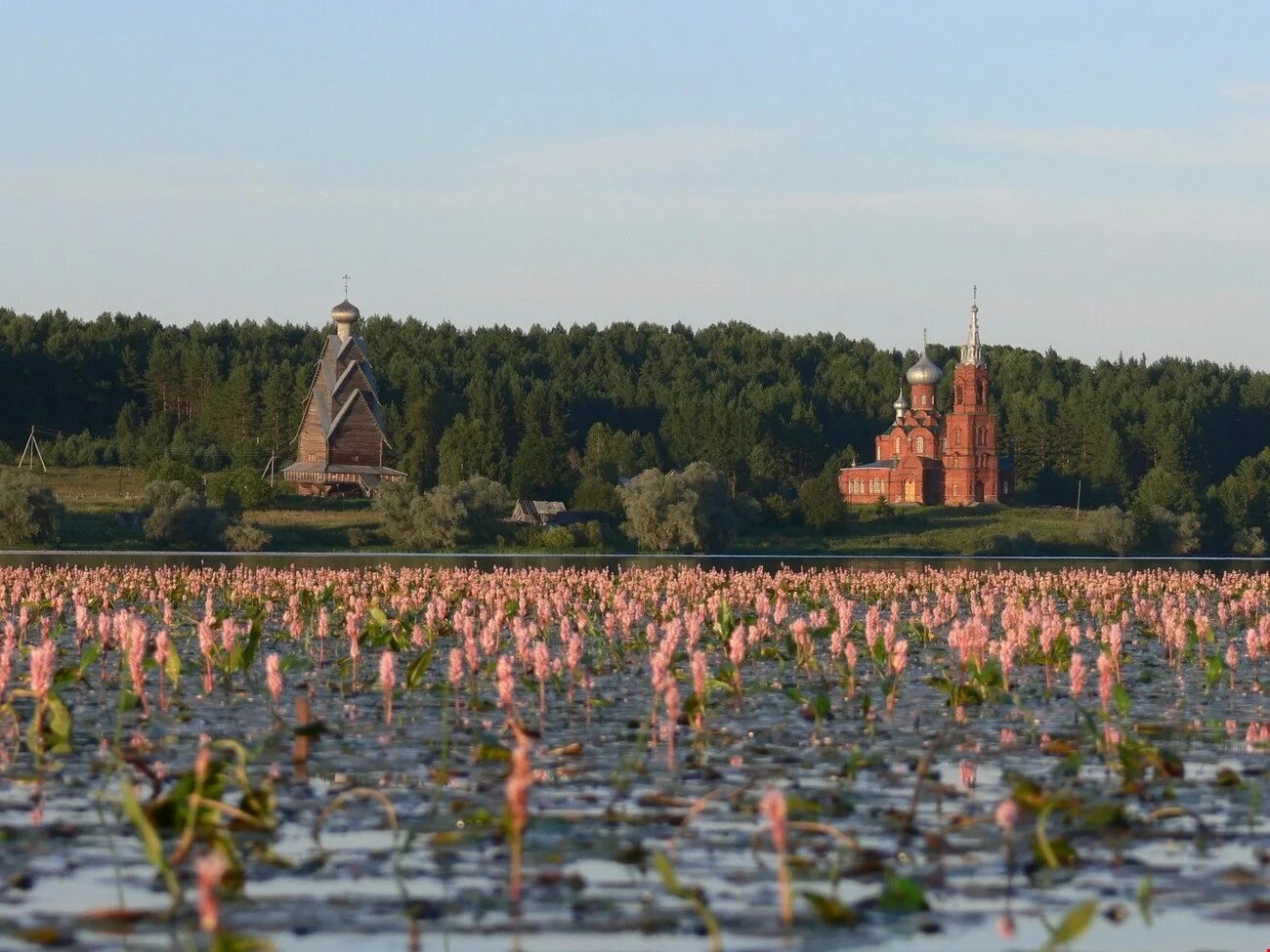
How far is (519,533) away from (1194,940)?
101 m

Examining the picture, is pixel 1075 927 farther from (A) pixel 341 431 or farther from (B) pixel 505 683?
(A) pixel 341 431

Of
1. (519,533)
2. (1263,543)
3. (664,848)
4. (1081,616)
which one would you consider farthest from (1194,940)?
(1263,543)

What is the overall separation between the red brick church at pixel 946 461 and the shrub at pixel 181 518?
7045 cm

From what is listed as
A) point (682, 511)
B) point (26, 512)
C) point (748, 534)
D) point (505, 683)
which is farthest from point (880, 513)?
point (505, 683)

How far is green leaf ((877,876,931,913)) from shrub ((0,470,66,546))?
87750mm

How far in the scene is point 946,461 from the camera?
531 feet

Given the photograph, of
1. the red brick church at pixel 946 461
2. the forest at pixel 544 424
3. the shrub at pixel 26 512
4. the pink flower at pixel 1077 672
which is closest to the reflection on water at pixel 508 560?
the shrub at pixel 26 512

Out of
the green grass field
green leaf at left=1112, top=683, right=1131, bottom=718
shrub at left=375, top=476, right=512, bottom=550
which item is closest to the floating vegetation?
green leaf at left=1112, top=683, right=1131, bottom=718

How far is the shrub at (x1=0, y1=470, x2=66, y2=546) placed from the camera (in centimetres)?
9238

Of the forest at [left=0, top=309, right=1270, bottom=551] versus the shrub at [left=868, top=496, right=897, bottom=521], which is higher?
the forest at [left=0, top=309, right=1270, bottom=551]

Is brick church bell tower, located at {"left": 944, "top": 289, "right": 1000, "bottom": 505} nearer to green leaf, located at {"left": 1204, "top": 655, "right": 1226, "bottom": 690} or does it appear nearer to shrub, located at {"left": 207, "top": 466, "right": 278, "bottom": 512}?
shrub, located at {"left": 207, "top": 466, "right": 278, "bottom": 512}

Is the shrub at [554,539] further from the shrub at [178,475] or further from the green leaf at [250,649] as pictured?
the green leaf at [250,649]

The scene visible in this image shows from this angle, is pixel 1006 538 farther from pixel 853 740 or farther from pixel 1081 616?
pixel 853 740

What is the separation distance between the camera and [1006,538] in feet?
414
